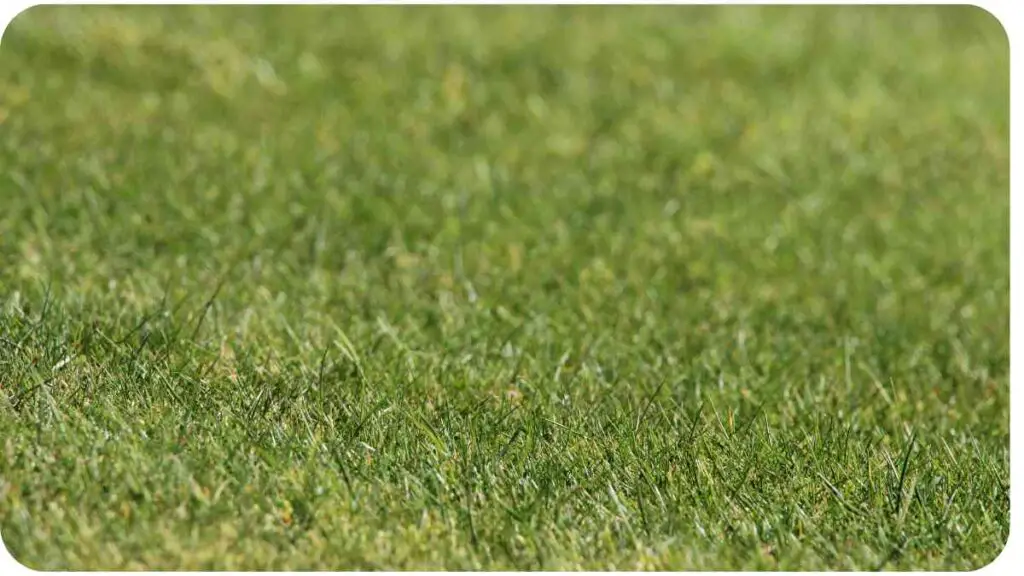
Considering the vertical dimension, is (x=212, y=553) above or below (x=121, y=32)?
→ below

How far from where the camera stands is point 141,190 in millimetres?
6770

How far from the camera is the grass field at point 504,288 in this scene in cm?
434

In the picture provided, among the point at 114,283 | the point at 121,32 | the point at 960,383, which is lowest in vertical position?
the point at 960,383

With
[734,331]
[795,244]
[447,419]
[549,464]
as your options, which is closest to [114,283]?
[447,419]

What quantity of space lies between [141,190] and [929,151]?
4.95 meters

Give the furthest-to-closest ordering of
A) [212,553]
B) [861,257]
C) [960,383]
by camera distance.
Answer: [861,257] < [960,383] < [212,553]

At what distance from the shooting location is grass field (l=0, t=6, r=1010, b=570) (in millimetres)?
4340

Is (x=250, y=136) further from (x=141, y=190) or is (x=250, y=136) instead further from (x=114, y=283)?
(x=114, y=283)

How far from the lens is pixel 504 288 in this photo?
6.46 m

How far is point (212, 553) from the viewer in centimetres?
404

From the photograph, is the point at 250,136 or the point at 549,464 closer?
the point at 549,464

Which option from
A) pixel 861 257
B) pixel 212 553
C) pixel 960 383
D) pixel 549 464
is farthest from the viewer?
pixel 861 257

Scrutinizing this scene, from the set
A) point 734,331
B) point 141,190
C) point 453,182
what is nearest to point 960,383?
point 734,331

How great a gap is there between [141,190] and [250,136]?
1.05 metres
